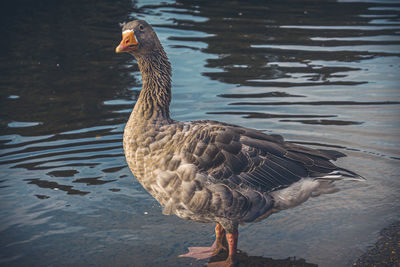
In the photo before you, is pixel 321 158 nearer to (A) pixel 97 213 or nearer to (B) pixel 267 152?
(B) pixel 267 152

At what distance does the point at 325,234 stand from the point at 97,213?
126 inches

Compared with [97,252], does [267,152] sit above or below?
above

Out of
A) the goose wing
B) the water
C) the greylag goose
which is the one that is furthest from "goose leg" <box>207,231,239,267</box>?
the goose wing

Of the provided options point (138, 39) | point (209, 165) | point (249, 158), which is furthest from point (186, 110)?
point (209, 165)

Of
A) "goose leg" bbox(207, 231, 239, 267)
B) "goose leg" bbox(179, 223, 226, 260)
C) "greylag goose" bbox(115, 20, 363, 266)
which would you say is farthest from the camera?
"goose leg" bbox(179, 223, 226, 260)

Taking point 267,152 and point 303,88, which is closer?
point 267,152

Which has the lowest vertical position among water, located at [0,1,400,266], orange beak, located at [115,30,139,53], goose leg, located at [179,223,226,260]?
goose leg, located at [179,223,226,260]

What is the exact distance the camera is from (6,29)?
56.9ft

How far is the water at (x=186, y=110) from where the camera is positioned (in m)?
6.38

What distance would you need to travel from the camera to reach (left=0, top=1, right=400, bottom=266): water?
6382 millimetres

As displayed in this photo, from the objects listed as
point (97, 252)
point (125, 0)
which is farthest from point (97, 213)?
point (125, 0)

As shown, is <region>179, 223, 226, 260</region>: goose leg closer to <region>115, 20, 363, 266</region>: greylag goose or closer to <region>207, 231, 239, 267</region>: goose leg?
<region>115, 20, 363, 266</region>: greylag goose

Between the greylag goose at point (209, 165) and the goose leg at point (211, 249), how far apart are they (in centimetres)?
1

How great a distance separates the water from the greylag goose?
670mm
